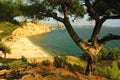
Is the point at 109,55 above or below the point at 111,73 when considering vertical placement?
below

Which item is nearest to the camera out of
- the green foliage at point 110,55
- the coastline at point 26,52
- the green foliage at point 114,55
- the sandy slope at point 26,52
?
the green foliage at point 114,55

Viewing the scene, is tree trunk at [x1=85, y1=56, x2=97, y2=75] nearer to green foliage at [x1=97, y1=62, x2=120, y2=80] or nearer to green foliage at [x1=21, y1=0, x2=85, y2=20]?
green foliage at [x1=97, y1=62, x2=120, y2=80]

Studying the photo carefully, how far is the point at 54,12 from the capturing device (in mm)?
12984

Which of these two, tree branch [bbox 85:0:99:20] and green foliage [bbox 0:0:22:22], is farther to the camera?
green foliage [bbox 0:0:22:22]

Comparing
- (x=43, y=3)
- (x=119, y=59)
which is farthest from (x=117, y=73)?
(x=119, y=59)

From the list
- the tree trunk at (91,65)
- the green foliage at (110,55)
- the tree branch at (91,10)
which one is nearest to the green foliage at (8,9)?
the tree branch at (91,10)

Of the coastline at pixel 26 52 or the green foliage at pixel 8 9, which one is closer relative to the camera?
the green foliage at pixel 8 9

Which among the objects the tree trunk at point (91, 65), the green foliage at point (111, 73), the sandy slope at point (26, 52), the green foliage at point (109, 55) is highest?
the tree trunk at point (91, 65)

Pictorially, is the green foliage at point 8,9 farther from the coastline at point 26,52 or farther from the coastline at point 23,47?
the coastline at point 26,52

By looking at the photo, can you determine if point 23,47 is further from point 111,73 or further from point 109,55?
point 111,73

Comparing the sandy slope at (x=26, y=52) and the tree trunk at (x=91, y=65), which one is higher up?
the tree trunk at (x=91, y=65)

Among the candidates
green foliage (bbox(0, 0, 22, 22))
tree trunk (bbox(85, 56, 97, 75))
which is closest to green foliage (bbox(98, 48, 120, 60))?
tree trunk (bbox(85, 56, 97, 75))

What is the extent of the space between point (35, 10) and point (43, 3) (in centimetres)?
51

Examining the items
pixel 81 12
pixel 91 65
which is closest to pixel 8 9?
pixel 81 12
